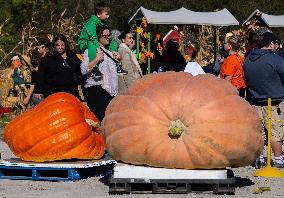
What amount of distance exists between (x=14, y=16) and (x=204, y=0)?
9421 millimetres

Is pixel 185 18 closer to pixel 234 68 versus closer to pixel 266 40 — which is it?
pixel 234 68

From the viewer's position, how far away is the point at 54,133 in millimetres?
10820

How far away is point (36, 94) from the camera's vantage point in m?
13.0

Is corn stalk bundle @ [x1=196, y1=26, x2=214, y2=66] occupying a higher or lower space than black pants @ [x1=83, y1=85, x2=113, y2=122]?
higher

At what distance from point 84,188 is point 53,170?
1055 mm

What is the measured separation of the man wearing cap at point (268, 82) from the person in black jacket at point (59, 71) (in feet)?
7.31

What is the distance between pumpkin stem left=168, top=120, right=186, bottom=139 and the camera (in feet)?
31.3

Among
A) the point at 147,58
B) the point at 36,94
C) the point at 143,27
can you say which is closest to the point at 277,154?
the point at 36,94

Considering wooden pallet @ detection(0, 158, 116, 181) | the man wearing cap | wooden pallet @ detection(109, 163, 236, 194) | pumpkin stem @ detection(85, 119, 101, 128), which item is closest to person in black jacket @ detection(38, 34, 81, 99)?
pumpkin stem @ detection(85, 119, 101, 128)

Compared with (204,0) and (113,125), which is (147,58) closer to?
(113,125)

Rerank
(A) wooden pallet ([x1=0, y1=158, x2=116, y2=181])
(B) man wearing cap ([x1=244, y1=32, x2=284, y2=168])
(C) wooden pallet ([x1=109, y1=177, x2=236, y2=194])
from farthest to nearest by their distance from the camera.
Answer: (B) man wearing cap ([x1=244, y1=32, x2=284, y2=168]) < (A) wooden pallet ([x1=0, y1=158, x2=116, y2=181]) < (C) wooden pallet ([x1=109, y1=177, x2=236, y2=194])

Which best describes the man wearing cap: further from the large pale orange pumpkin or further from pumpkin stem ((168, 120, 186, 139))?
pumpkin stem ((168, 120, 186, 139))

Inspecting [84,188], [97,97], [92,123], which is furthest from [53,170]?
[97,97]

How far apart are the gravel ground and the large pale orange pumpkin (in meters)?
0.37
